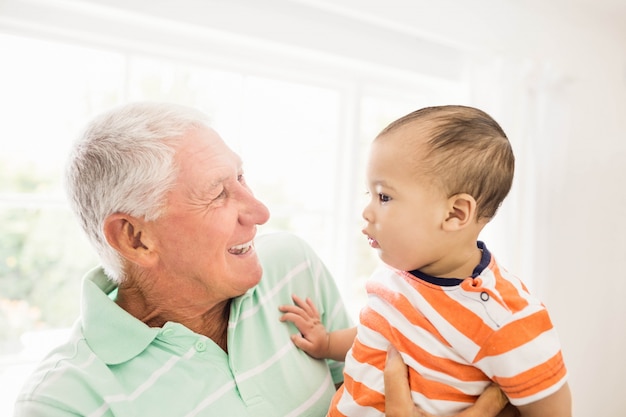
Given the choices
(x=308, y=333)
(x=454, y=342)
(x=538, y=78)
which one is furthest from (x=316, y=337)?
(x=538, y=78)

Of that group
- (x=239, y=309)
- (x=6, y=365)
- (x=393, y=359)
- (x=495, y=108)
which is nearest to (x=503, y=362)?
(x=393, y=359)

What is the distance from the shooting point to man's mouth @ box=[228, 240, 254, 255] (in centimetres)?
131

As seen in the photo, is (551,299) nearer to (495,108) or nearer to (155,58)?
(495,108)

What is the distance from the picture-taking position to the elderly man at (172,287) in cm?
116

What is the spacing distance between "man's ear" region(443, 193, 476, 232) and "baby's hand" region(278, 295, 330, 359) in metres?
0.52

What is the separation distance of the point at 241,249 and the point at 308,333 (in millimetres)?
291

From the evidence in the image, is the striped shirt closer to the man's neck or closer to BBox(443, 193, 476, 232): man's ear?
BBox(443, 193, 476, 232): man's ear

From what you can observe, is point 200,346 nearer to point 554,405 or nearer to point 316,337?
point 316,337

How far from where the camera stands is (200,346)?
1.24 m

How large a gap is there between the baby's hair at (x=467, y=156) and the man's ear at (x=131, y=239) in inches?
26.9

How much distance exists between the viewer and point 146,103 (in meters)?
1.29

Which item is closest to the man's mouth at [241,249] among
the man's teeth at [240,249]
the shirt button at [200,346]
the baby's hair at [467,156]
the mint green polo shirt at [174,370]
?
the man's teeth at [240,249]

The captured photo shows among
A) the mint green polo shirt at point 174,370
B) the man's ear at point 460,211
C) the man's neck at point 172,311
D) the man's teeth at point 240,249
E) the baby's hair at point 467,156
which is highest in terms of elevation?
the baby's hair at point 467,156

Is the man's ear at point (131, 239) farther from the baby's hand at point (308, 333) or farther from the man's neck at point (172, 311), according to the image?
the baby's hand at point (308, 333)
